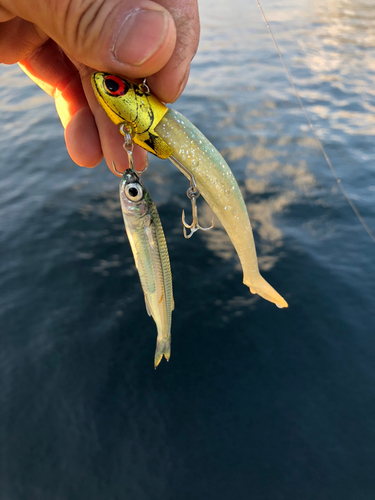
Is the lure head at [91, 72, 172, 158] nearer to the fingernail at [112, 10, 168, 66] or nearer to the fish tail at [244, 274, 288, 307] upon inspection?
the fingernail at [112, 10, 168, 66]

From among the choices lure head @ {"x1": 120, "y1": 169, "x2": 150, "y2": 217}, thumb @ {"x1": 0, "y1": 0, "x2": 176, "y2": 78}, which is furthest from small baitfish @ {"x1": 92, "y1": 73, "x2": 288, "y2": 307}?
lure head @ {"x1": 120, "y1": 169, "x2": 150, "y2": 217}

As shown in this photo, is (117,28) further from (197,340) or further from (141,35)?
(197,340)

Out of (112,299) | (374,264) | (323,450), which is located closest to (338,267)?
(374,264)

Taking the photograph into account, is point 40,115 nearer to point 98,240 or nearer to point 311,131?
point 98,240

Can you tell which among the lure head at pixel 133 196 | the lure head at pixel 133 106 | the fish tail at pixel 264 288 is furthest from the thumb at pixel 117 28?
the fish tail at pixel 264 288

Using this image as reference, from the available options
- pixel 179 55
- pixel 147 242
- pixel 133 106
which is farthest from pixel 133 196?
pixel 179 55
